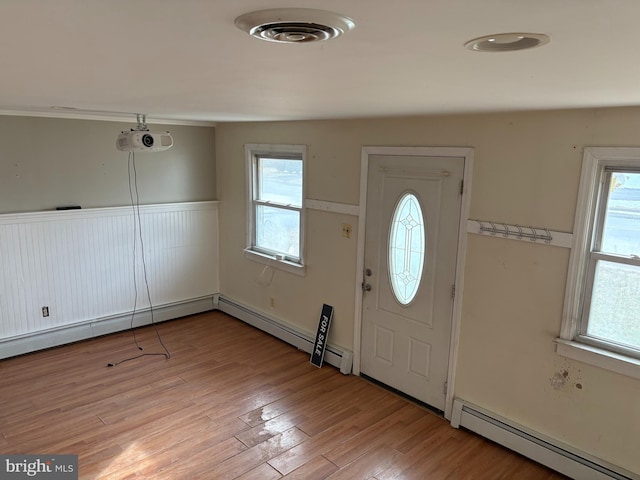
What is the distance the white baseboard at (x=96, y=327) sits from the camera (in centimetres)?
434

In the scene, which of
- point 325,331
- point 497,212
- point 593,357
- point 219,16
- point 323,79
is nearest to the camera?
point 219,16

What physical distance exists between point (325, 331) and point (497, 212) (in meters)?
1.97

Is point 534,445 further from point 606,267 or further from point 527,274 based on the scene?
point 606,267

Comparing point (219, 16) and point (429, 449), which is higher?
point (219, 16)

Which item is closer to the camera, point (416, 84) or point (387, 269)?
point (416, 84)

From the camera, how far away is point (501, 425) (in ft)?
10.3

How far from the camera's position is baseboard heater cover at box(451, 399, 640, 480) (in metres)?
2.73

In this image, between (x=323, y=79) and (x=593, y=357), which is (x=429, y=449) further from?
(x=323, y=79)

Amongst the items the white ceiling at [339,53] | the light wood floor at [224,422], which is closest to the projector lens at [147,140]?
the white ceiling at [339,53]

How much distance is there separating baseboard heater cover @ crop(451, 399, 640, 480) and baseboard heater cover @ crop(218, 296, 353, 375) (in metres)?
1.12

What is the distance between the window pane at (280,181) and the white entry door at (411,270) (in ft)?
3.31

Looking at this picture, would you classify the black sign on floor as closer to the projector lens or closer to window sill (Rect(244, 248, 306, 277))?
window sill (Rect(244, 248, 306, 277))

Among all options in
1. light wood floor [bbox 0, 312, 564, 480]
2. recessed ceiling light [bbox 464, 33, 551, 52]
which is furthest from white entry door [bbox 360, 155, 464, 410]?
recessed ceiling light [bbox 464, 33, 551, 52]

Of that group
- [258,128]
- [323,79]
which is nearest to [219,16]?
[323,79]
